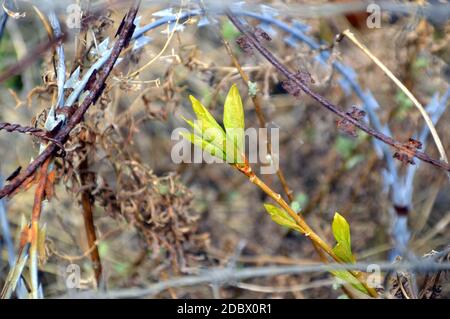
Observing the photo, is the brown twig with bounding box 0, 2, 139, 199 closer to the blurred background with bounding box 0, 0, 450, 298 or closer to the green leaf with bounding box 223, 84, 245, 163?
the blurred background with bounding box 0, 0, 450, 298

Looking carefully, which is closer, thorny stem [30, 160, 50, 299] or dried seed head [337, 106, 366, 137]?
dried seed head [337, 106, 366, 137]

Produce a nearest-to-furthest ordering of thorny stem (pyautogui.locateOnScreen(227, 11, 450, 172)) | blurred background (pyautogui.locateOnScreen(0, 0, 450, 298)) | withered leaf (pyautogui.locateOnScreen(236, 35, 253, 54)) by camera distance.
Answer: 1. thorny stem (pyautogui.locateOnScreen(227, 11, 450, 172))
2. withered leaf (pyautogui.locateOnScreen(236, 35, 253, 54))
3. blurred background (pyautogui.locateOnScreen(0, 0, 450, 298))

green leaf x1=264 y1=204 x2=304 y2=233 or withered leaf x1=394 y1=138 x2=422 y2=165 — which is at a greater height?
withered leaf x1=394 y1=138 x2=422 y2=165

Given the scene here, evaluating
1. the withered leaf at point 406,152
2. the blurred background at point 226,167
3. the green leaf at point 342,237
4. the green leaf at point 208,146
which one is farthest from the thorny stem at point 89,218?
the withered leaf at point 406,152

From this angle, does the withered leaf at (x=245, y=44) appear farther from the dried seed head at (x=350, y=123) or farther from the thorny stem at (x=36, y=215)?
the thorny stem at (x=36, y=215)

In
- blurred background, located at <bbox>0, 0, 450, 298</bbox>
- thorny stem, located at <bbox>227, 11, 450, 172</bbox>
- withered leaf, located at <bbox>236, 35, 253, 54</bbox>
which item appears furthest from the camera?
blurred background, located at <bbox>0, 0, 450, 298</bbox>

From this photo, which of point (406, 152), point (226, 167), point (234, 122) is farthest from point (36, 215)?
point (226, 167)

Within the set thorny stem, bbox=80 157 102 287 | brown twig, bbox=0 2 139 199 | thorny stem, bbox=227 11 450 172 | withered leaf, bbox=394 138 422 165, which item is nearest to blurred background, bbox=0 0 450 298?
thorny stem, bbox=80 157 102 287

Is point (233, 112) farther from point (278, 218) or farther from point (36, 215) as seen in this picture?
point (36, 215)
